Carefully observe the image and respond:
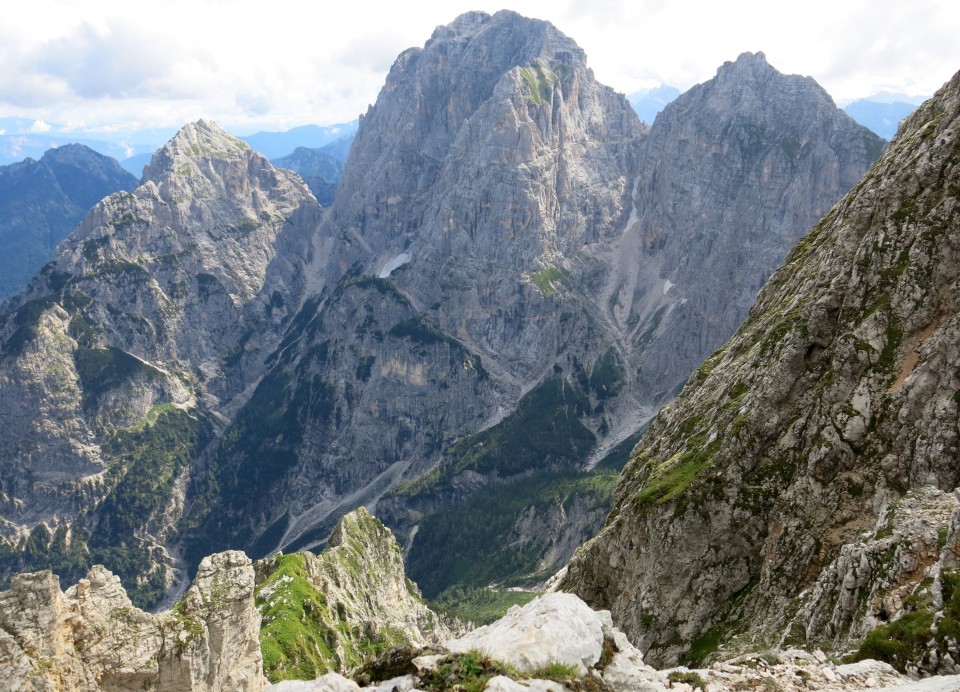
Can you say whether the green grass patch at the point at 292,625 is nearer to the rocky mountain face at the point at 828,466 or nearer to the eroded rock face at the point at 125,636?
the eroded rock face at the point at 125,636

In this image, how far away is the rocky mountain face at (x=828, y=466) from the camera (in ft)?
129

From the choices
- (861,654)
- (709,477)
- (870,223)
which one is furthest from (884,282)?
(861,654)

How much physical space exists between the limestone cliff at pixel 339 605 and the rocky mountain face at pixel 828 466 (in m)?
23.6

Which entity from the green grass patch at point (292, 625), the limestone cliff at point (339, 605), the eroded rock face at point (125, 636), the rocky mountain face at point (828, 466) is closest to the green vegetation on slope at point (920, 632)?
the rocky mountain face at point (828, 466)

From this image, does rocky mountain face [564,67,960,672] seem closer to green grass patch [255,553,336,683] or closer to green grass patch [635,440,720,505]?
green grass patch [635,440,720,505]

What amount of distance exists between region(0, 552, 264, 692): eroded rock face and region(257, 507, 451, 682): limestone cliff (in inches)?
452

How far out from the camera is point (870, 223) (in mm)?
65438

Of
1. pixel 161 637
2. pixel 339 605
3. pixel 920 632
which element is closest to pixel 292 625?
pixel 339 605

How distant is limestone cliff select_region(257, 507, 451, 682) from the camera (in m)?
88.3

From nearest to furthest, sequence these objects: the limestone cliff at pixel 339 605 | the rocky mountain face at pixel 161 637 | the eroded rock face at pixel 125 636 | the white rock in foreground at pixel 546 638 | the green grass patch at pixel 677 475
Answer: the white rock in foreground at pixel 546 638 < the eroded rock face at pixel 125 636 < the rocky mountain face at pixel 161 637 < the green grass patch at pixel 677 475 < the limestone cliff at pixel 339 605

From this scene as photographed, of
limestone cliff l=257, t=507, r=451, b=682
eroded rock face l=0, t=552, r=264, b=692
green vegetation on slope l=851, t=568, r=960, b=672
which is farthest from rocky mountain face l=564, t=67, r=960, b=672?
eroded rock face l=0, t=552, r=264, b=692

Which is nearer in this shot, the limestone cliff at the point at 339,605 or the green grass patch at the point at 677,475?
the green grass patch at the point at 677,475

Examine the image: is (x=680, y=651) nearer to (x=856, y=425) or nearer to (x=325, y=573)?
(x=856, y=425)

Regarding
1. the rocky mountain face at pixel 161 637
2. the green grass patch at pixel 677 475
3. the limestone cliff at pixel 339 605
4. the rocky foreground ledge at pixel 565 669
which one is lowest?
the limestone cliff at pixel 339 605
